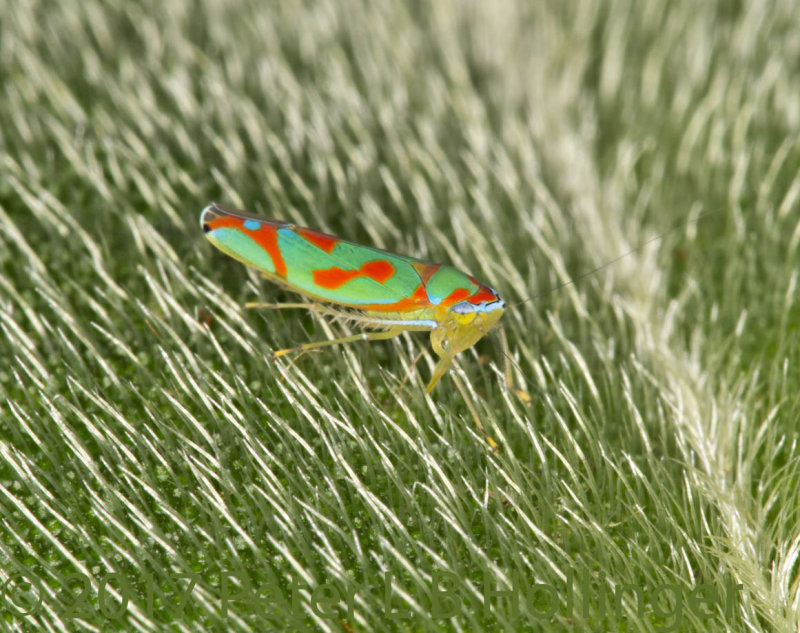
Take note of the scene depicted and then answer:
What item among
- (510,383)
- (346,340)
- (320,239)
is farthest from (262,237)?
(510,383)

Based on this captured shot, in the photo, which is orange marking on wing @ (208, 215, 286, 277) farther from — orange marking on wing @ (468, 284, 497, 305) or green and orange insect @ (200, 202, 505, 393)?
orange marking on wing @ (468, 284, 497, 305)

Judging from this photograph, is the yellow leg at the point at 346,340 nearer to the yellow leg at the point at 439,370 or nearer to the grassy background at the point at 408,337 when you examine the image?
the grassy background at the point at 408,337

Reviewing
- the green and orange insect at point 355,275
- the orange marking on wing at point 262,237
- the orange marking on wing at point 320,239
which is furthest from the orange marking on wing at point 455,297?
the orange marking on wing at point 262,237

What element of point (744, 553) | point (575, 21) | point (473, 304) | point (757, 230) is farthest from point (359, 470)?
point (575, 21)

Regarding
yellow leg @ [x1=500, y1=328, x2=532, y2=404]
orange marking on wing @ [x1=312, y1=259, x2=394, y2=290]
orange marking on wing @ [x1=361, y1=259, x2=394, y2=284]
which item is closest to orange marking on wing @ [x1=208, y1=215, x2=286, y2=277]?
orange marking on wing @ [x1=312, y1=259, x2=394, y2=290]

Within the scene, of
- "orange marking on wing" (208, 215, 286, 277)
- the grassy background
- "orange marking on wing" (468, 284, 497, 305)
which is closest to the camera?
the grassy background

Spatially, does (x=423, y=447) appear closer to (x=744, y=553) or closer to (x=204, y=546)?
(x=204, y=546)

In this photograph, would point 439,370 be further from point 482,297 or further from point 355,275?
point 355,275

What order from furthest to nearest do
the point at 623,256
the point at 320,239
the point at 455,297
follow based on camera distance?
the point at 623,256 < the point at 320,239 < the point at 455,297
